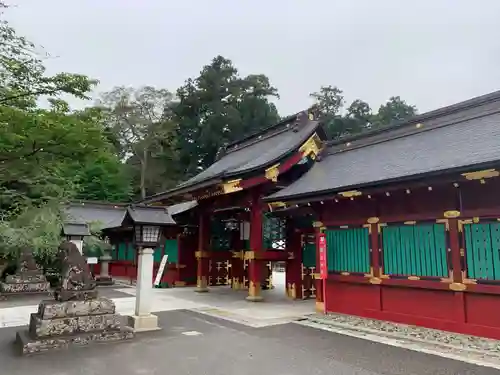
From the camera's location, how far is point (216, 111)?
42.1 meters

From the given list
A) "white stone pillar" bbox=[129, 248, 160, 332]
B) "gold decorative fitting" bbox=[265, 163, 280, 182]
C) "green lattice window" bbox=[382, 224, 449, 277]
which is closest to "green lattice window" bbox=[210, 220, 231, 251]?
"gold decorative fitting" bbox=[265, 163, 280, 182]

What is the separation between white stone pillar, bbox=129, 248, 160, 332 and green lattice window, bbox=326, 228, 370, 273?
464 cm

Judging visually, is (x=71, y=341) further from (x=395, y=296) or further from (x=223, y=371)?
(x=395, y=296)

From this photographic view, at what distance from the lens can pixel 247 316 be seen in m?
9.95

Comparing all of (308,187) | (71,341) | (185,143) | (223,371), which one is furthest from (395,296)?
(185,143)

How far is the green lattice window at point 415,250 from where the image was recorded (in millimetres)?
7891

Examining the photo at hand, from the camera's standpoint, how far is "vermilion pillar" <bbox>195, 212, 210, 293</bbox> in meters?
16.0

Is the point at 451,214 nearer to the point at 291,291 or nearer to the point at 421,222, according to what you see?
the point at 421,222

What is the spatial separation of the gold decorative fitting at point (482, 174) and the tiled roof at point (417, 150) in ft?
0.55

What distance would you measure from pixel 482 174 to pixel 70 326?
781cm

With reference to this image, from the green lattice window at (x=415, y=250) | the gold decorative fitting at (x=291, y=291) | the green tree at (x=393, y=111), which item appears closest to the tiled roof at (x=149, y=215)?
the green lattice window at (x=415, y=250)

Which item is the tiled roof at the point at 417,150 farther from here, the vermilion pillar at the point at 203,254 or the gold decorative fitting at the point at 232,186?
the vermilion pillar at the point at 203,254

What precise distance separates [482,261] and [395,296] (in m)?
2.08

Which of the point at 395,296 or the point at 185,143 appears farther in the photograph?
the point at 185,143
